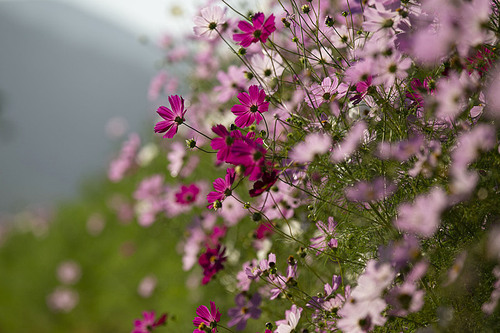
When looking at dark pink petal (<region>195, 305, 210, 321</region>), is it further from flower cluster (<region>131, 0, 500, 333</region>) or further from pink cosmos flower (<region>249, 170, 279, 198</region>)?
pink cosmos flower (<region>249, 170, 279, 198</region>)

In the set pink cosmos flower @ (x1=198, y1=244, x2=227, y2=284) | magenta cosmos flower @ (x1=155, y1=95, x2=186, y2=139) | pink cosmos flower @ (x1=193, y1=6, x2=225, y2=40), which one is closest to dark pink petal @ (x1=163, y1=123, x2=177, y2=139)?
magenta cosmos flower @ (x1=155, y1=95, x2=186, y2=139)

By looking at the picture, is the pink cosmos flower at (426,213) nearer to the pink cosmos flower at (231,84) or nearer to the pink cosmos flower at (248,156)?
the pink cosmos flower at (248,156)

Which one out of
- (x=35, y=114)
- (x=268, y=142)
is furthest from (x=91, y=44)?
(x=268, y=142)

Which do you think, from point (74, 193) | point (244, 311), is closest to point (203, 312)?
point (244, 311)

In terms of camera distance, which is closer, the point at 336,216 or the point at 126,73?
the point at 336,216

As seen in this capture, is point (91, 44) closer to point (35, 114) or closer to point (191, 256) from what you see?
point (35, 114)

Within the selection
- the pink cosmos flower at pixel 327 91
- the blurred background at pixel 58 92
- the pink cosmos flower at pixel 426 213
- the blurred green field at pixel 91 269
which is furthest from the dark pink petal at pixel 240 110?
the blurred background at pixel 58 92
